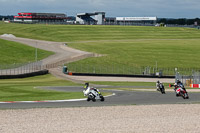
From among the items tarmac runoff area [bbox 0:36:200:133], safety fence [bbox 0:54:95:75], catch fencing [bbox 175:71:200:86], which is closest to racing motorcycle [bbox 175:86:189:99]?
tarmac runoff area [bbox 0:36:200:133]

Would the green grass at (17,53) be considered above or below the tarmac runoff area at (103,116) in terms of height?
below

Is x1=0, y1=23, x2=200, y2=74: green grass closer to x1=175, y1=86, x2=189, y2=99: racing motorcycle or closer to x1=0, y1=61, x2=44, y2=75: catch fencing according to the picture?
x1=0, y1=61, x2=44, y2=75: catch fencing

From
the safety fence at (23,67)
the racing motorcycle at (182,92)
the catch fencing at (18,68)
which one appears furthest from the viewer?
the safety fence at (23,67)

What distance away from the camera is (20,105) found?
28.0 meters

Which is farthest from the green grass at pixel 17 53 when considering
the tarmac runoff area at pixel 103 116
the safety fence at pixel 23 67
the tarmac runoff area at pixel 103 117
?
the tarmac runoff area at pixel 103 117

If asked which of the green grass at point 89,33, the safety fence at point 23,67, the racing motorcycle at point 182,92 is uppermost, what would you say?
the green grass at point 89,33

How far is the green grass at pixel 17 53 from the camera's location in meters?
87.5

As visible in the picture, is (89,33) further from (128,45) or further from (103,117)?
(103,117)

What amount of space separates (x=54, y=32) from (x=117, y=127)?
418 ft

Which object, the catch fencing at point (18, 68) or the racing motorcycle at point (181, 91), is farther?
the catch fencing at point (18, 68)

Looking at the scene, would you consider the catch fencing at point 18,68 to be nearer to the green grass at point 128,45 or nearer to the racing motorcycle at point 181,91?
the green grass at point 128,45

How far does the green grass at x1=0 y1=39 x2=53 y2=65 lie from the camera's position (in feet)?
287

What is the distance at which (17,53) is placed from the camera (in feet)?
313

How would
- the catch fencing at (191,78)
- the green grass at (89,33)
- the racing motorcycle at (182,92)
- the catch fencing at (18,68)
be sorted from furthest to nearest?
the green grass at (89,33), the catch fencing at (18,68), the catch fencing at (191,78), the racing motorcycle at (182,92)
